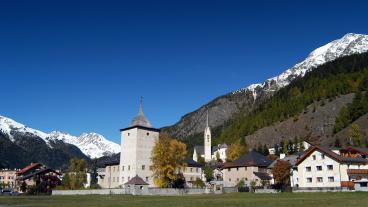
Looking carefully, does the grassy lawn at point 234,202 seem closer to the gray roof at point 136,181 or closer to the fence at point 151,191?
the fence at point 151,191

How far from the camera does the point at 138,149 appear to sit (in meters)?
96.0

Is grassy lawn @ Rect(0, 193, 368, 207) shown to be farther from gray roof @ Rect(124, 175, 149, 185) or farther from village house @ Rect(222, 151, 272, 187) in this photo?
village house @ Rect(222, 151, 272, 187)

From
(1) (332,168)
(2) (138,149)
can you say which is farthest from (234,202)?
(2) (138,149)

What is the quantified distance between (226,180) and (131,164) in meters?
29.5

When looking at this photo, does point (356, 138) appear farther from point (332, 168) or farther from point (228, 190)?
point (228, 190)

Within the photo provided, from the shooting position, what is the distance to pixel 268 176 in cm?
10469

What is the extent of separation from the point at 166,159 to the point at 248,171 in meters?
28.9

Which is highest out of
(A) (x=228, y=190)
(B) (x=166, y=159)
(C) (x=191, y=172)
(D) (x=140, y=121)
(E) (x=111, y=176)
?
(D) (x=140, y=121)

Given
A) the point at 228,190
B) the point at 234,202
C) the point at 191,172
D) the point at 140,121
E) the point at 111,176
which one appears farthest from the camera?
the point at 191,172

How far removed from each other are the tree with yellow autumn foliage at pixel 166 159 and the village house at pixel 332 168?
2341 cm

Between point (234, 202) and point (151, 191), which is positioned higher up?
point (151, 191)

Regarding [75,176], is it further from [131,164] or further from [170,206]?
[170,206]

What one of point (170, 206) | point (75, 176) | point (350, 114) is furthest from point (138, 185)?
point (350, 114)

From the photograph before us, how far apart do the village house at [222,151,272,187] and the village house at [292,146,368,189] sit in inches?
618
